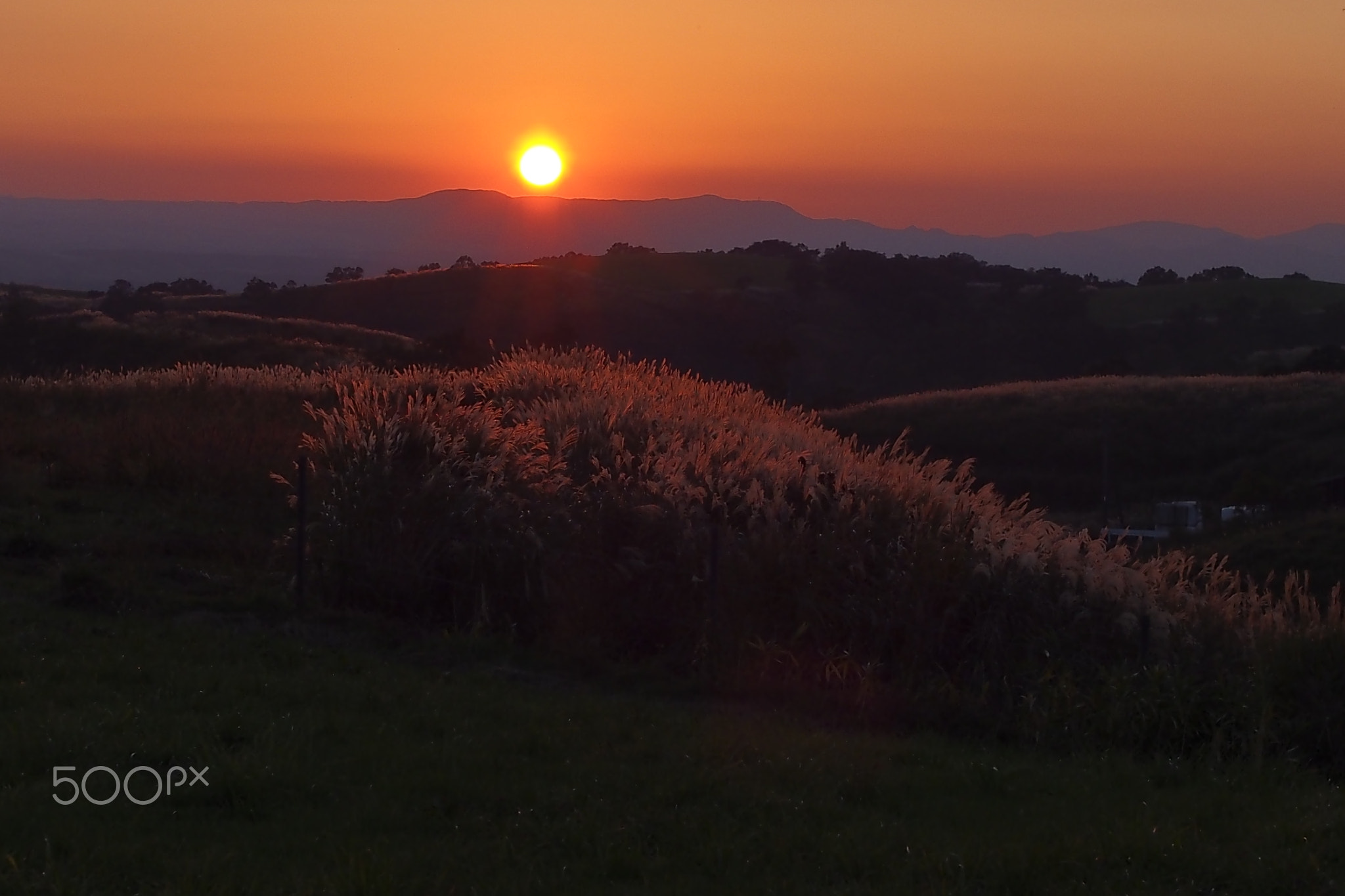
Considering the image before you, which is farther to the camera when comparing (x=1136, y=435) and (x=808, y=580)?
(x=1136, y=435)

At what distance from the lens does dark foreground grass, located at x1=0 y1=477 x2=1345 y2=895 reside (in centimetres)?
512

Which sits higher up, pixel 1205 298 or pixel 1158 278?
pixel 1158 278

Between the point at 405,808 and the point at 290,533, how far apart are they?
23.0ft

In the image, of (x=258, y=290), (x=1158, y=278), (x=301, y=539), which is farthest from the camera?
(x=1158, y=278)

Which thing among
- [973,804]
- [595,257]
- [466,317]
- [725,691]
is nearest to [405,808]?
[973,804]

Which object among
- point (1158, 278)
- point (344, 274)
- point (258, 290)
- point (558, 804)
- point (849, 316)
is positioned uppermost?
point (1158, 278)

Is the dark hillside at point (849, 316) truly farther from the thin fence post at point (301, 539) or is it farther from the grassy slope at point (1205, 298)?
the thin fence post at point (301, 539)

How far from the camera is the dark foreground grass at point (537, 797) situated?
5.12 meters

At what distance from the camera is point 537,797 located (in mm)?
5965

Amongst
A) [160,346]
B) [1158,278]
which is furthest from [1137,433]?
[1158,278]

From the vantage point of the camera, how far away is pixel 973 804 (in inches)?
248

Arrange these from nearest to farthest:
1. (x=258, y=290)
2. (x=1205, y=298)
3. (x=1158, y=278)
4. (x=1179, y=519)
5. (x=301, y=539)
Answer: (x=301, y=539)
(x=1179, y=519)
(x=258, y=290)
(x=1205, y=298)
(x=1158, y=278)

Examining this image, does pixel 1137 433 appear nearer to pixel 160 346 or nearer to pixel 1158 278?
pixel 160 346

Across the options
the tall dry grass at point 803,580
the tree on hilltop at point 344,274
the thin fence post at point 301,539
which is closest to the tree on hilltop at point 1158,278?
the tree on hilltop at point 344,274
